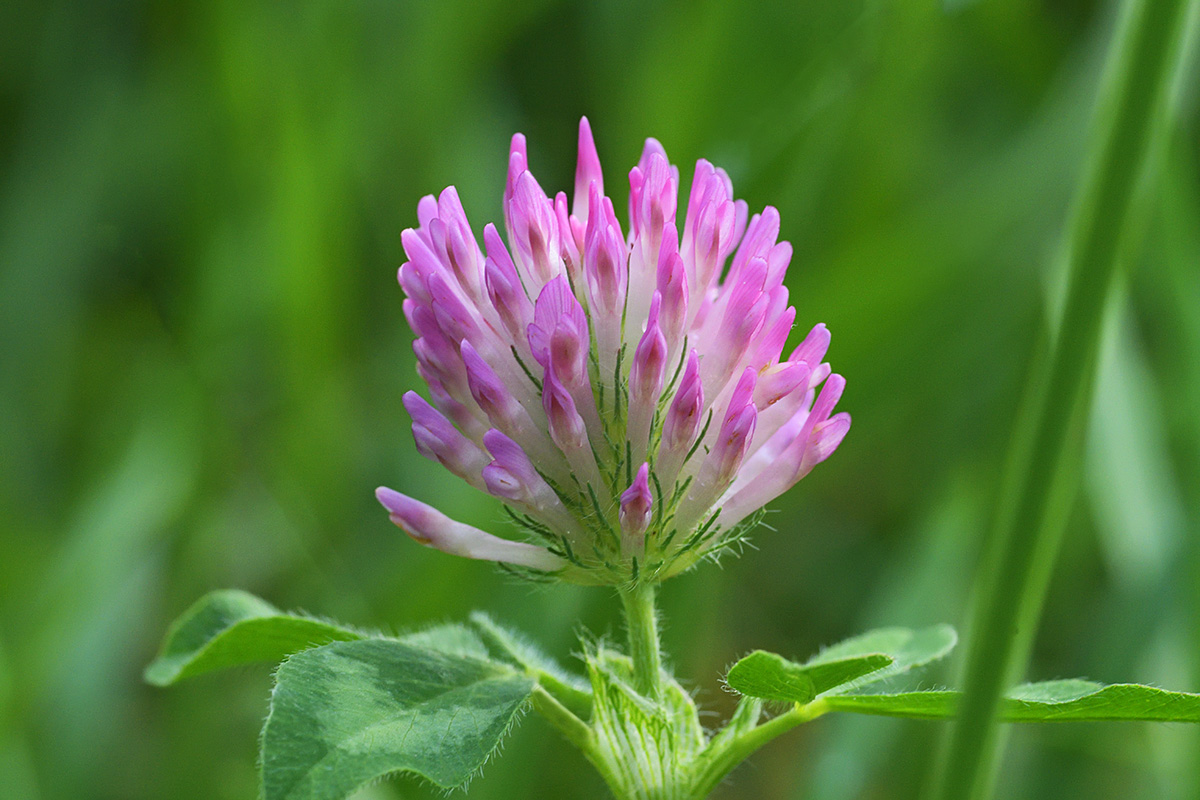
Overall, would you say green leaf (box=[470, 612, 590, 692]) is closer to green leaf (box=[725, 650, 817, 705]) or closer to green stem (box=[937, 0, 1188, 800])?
green leaf (box=[725, 650, 817, 705])

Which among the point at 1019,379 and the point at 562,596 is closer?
the point at 562,596

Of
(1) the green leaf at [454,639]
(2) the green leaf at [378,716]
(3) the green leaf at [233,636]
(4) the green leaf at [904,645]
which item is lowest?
(2) the green leaf at [378,716]

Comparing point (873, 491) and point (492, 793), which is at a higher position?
point (873, 491)

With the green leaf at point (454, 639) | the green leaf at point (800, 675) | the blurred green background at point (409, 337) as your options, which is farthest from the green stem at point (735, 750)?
the blurred green background at point (409, 337)

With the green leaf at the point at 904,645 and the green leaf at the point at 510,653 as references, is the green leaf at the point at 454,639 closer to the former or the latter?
the green leaf at the point at 510,653

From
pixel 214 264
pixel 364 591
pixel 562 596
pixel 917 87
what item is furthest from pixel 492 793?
pixel 917 87

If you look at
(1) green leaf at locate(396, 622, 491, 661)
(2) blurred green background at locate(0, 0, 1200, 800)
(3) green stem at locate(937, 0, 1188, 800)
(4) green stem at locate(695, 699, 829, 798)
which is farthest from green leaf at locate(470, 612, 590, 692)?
(2) blurred green background at locate(0, 0, 1200, 800)

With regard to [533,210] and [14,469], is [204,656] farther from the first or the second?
[14,469]
